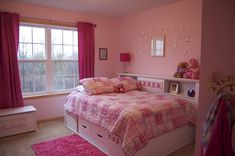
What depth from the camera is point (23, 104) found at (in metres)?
3.52

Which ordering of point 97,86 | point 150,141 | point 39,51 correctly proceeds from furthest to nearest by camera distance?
point 39,51
point 97,86
point 150,141

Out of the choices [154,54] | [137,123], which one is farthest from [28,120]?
[154,54]

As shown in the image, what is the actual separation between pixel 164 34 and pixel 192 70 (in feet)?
3.36

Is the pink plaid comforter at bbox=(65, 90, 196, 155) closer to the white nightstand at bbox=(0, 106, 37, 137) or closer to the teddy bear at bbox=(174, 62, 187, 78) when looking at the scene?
the teddy bear at bbox=(174, 62, 187, 78)

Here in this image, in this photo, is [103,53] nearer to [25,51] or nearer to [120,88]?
[120,88]

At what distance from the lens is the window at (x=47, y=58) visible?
3.71m

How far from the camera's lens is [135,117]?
2203 millimetres

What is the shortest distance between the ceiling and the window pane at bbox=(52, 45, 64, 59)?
0.85 meters

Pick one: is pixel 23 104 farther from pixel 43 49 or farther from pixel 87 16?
pixel 87 16

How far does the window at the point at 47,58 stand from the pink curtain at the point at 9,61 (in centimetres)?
25

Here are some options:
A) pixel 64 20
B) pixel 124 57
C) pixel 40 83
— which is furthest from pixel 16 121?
pixel 124 57

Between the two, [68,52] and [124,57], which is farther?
[124,57]

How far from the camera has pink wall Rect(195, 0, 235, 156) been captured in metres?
1.01

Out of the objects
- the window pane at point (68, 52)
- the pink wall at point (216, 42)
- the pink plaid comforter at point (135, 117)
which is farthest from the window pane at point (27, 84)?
the pink wall at point (216, 42)
